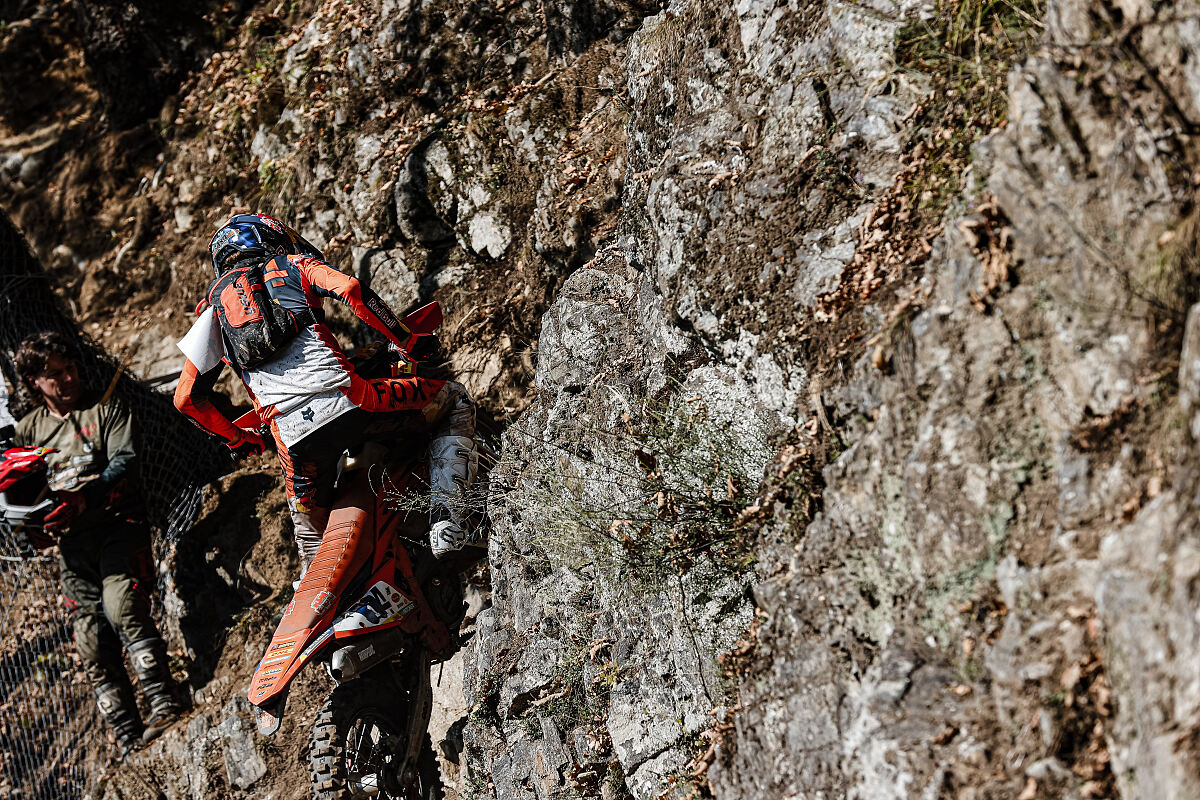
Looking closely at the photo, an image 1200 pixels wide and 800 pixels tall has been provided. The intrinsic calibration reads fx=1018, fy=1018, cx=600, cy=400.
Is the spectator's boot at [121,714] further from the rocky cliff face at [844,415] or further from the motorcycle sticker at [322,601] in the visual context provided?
the motorcycle sticker at [322,601]

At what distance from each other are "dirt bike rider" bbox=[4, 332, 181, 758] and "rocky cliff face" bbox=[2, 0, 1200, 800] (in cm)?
61

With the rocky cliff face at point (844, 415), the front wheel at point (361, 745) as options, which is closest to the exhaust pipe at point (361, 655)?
the front wheel at point (361, 745)

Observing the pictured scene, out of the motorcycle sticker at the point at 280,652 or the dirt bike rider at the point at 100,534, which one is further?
the dirt bike rider at the point at 100,534

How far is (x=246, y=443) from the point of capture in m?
6.31

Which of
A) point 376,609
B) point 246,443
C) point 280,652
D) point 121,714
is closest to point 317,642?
point 280,652

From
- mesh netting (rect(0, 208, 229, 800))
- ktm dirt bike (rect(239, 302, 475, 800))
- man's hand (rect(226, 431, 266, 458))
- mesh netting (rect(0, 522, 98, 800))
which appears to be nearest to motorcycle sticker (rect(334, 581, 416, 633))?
ktm dirt bike (rect(239, 302, 475, 800))

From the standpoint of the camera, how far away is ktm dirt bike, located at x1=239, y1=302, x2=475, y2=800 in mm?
5336

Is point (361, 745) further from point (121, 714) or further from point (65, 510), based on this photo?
point (65, 510)

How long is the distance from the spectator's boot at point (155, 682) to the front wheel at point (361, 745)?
2.39 meters

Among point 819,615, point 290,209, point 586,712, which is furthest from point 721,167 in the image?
point 290,209

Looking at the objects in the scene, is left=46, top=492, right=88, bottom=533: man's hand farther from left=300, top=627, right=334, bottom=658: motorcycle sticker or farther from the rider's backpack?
left=300, top=627, right=334, bottom=658: motorcycle sticker

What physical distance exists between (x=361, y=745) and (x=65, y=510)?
128 inches

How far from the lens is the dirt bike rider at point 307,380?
18.3 feet

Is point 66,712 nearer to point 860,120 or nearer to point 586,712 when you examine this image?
point 586,712
